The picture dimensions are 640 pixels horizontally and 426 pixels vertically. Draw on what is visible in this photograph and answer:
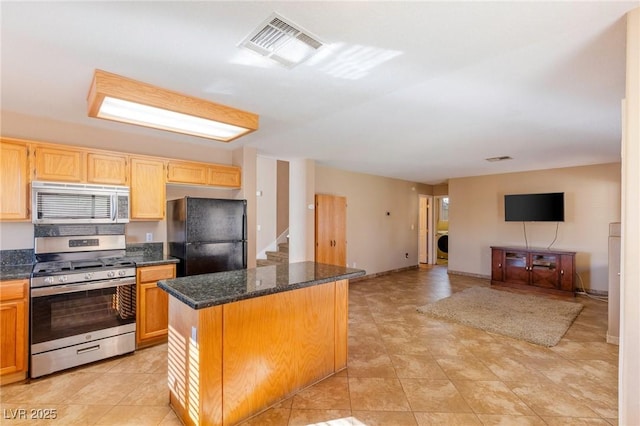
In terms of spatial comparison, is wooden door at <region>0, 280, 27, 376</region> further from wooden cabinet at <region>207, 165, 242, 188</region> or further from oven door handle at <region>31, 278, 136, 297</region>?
wooden cabinet at <region>207, 165, 242, 188</region>

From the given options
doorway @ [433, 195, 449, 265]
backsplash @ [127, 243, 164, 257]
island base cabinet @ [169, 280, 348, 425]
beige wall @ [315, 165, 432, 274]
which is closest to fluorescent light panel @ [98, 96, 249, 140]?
island base cabinet @ [169, 280, 348, 425]

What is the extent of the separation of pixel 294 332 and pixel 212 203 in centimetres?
211

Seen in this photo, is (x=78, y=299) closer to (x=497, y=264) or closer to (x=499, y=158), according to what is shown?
(x=499, y=158)

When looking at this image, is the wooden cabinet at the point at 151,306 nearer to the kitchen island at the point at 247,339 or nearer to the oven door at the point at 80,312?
the oven door at the point at 80,312

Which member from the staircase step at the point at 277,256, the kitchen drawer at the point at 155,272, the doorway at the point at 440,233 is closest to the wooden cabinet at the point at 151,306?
the kitchen drawer at the point at 155,272

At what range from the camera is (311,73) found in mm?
2141

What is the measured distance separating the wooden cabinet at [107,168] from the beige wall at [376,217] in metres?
3.38

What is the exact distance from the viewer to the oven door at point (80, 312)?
8.59 ft

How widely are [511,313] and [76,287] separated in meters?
5.43

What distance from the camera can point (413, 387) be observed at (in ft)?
8.20

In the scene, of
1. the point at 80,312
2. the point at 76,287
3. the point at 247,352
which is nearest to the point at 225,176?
the point at 76,287

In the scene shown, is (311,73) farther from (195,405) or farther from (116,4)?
(195,405)

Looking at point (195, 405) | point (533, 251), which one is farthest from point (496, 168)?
point (195, 405)

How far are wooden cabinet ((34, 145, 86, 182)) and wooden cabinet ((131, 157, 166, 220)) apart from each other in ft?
1.60
